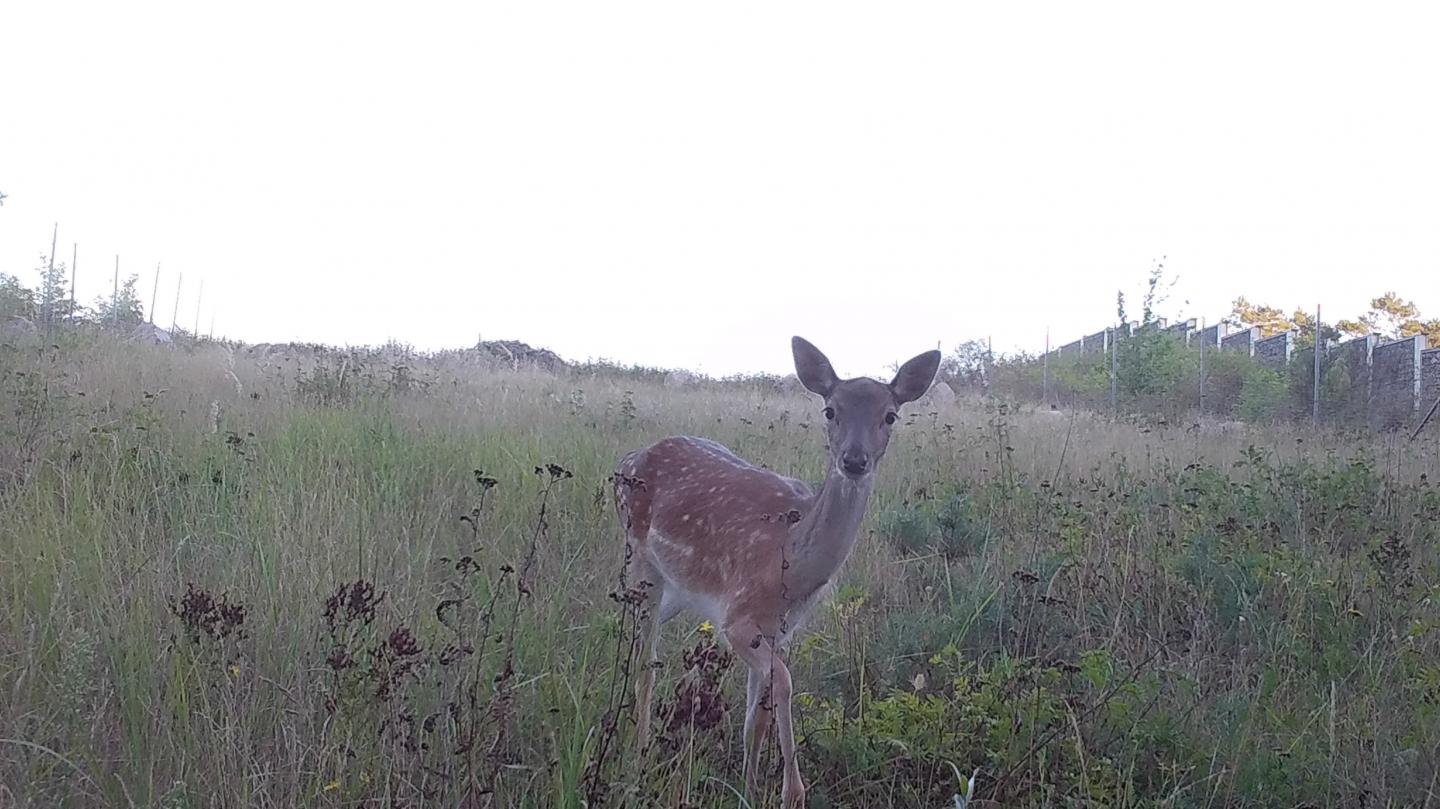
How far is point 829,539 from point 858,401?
0.59 m

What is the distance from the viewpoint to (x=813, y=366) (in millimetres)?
4059

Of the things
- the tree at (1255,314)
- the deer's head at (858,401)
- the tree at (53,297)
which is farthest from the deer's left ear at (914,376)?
the tree at (1255,314)

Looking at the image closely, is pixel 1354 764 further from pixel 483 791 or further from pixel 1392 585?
pixel 483 791

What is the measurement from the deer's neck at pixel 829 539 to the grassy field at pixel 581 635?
18.1 inches

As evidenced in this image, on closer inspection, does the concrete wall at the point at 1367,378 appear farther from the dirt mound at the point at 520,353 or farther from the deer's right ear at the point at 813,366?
the deer's right ear at the point at 813,366

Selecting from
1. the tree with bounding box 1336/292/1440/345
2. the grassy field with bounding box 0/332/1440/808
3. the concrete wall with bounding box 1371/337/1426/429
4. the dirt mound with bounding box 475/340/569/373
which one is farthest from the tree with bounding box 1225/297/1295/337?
the grassy field with bounding box 0/332/1440/808

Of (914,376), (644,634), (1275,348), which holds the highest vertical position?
(1275,348)

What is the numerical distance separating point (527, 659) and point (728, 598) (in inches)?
31.8

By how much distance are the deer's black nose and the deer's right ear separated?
2.29ft

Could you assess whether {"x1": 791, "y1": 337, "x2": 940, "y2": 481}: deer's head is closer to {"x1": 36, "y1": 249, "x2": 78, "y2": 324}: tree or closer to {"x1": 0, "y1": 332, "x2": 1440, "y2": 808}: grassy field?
{"x1": 0, "y1": 332, "x2": 1440, "y2": 808}: grassy field

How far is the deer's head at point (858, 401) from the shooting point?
3.42m

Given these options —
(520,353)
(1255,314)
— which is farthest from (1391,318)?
(520,353)

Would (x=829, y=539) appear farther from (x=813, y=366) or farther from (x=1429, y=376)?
(x=1429, y=376)

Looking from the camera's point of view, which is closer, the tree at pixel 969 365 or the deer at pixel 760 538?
the deer at pixel 760 538
